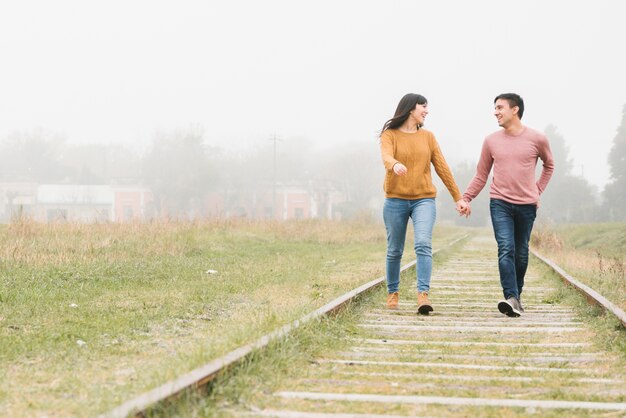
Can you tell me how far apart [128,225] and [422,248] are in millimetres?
13033

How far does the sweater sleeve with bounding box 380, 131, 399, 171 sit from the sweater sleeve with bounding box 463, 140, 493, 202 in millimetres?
843

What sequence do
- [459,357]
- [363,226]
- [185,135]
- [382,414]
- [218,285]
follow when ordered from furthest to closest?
[185,135] → [363,226] → [218,285] → [459,357] → [382,414]

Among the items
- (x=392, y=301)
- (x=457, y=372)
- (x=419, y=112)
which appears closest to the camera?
(x=457, y=372)

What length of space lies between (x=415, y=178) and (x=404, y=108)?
0.65 metres

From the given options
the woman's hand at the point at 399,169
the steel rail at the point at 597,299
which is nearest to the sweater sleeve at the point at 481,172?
the woman's hand at the point at 399,169

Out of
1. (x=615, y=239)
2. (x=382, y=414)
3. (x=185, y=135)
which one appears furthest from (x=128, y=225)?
(x=185, y=135)

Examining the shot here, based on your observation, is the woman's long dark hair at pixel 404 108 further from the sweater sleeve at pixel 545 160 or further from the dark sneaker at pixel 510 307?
the dark sneaker at pixel 510 307

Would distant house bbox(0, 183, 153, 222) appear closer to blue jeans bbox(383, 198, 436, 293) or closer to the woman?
blue jeans bbox(383, 198, 436, 293)

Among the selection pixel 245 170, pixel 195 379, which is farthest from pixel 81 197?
pixel 195 379

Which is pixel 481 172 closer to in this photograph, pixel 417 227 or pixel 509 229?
pixel 509 229

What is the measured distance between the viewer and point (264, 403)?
3.80m

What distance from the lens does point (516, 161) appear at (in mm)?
7188

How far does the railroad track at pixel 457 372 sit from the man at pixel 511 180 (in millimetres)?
428

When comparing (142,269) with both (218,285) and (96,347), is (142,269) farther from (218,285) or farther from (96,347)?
(96,347)
